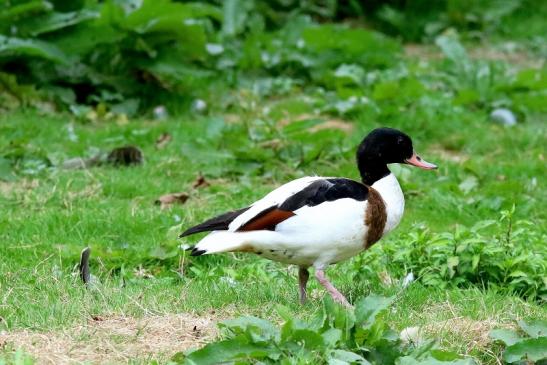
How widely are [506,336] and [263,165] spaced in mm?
3871

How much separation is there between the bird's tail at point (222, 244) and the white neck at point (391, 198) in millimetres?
748

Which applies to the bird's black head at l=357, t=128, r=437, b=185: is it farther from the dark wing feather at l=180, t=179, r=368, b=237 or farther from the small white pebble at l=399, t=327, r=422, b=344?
the small white pebble at l=399, t=327, r=422, b=344

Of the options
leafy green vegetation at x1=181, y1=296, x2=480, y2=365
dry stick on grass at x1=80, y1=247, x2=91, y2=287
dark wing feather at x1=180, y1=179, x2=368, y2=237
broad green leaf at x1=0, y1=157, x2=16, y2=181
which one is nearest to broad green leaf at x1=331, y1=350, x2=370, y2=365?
leafy green vegetation at x1=181, y1=296, x2=480, y2=365

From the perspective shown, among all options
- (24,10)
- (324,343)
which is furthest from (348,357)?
(24,10)

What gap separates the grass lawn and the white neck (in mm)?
371

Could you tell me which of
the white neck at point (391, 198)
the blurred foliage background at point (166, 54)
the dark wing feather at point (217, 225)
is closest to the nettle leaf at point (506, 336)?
the white neck at point (391, 198)

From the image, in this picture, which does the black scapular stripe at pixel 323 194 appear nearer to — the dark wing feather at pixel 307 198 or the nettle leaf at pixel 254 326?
the dark wing feather at pixel 307 198

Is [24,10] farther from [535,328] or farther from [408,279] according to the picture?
[535,328]

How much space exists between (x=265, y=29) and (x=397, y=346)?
8.26 m

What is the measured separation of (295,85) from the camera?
35.6 ft

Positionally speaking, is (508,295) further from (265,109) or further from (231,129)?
(265,109)

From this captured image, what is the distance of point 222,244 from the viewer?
17.8 feet

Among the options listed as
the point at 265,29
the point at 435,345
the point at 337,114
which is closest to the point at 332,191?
the point at 435,345

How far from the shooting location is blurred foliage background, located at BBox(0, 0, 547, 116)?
31.6 feet
